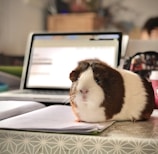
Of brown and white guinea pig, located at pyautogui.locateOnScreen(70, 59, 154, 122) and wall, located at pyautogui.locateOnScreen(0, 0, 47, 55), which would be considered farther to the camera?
wall, located at pyautogui.locateOnScreen(0, 0, 47, 55)

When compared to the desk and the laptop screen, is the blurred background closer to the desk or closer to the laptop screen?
the laptop screen

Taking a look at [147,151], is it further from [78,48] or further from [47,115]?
[78,48]

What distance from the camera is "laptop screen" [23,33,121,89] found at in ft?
3.41

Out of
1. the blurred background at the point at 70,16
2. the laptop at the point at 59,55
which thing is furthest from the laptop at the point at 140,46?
the blurred background at the point at 70,16

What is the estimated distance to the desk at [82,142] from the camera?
461 mm

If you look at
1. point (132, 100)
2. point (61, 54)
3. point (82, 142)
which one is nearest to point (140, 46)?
point (61, 54)

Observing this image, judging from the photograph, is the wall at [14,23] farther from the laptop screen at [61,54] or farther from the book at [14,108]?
the book at [14,108]

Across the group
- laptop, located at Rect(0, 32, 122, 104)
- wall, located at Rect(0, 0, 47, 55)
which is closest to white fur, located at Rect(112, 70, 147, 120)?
laptop, located at Rect(0, 32, 122, 104)

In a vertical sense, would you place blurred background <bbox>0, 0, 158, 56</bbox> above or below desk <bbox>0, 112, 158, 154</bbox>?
above

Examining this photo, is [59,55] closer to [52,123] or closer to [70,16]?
[52,123]

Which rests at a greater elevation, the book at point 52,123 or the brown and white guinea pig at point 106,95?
the brown and white guinea pig at point 106,95

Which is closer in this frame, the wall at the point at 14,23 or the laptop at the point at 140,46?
the laptop at the point at 140,46

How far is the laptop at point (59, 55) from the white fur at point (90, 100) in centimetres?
41

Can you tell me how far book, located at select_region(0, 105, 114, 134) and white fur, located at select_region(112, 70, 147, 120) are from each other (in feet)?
0.10
